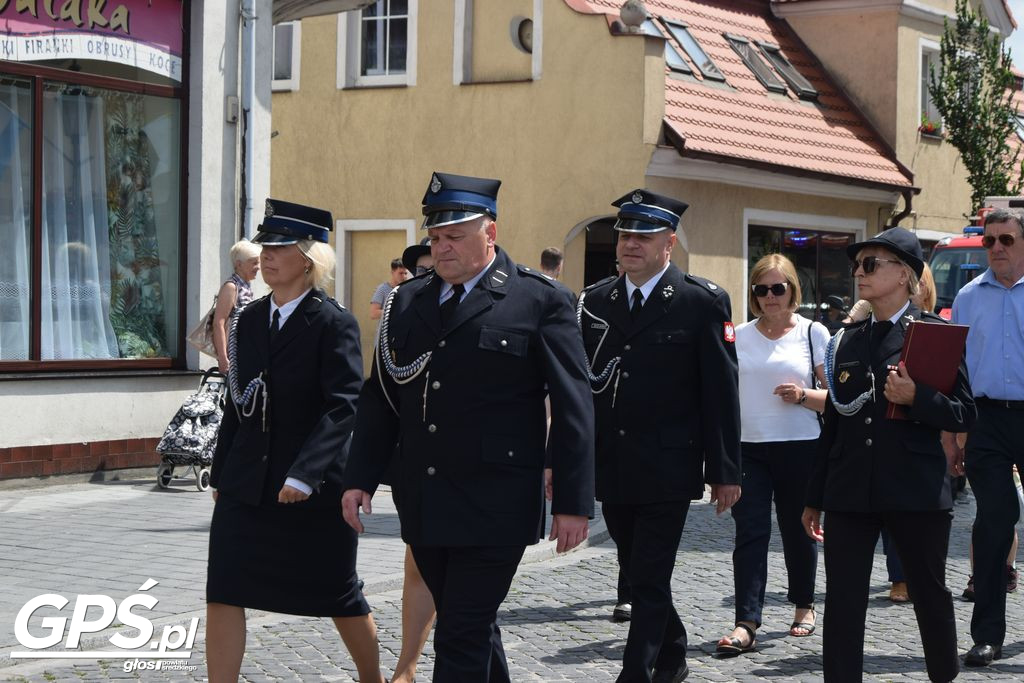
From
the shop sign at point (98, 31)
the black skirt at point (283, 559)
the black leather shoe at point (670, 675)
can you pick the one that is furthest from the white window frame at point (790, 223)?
the black skirt at point (283, 559)

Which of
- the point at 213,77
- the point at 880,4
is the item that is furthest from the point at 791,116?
the point at 213,77

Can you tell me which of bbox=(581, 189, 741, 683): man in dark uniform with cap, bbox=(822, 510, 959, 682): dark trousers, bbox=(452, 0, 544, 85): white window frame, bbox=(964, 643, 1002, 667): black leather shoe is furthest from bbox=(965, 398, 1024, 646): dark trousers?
bbox=(452, 0, 544, 85): white window frame

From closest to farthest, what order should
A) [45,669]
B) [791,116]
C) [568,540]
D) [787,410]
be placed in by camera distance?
[568,540], [45,669], [787,410], [791,116]

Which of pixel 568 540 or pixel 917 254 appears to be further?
pixel 917 254

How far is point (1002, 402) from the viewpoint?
26.1 ft

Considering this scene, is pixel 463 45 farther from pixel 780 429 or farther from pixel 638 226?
pixel 638 226

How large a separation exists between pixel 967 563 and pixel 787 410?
3.05m

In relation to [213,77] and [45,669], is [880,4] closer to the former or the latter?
[213,77]

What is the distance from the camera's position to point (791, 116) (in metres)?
25.5

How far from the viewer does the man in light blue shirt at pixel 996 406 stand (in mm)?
7703

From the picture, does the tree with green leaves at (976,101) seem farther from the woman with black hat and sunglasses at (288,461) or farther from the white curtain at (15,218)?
the woman with black hat and sunglasses at (288,461)

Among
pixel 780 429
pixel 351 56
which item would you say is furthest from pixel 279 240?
pixel 351 56

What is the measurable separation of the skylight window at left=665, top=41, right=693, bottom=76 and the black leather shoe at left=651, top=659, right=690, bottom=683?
16.9 metres

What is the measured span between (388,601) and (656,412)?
9.02ft
